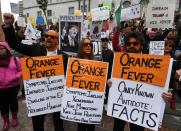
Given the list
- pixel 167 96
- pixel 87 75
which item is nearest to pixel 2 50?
pixel 87 75

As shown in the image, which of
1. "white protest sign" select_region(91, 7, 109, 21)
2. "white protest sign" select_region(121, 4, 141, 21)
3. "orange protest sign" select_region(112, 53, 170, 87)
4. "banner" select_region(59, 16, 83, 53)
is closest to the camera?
"orange protest sign" select_region(112, 53, 170, 87)

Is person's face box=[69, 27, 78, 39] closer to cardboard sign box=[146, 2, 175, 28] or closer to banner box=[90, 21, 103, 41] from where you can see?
banner box=[90, 21, 103, 41]

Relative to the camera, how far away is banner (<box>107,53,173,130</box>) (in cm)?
343

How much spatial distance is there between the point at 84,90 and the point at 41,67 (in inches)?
29.0

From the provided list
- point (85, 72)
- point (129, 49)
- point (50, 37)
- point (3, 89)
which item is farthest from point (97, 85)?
point (3, 89)

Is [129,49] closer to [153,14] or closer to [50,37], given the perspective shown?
[50,37]

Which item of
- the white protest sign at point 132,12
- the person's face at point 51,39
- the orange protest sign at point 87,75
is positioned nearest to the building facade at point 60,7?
the white protest sign at point 132,12

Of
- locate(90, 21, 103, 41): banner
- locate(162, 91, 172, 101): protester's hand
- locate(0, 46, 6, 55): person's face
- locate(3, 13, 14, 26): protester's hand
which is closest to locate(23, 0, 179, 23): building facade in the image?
locate(90, 21, 103, 41): banner

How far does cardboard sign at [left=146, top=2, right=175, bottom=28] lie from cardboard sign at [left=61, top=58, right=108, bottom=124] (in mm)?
4572

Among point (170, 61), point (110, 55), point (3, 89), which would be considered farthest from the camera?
point (110, 55)

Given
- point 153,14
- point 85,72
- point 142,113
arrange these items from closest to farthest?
1. point 142,113
2. point 85,72
3. point 153,14

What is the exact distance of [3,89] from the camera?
16.9ft

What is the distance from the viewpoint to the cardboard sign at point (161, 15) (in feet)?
25.8

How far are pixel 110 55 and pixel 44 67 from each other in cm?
244
